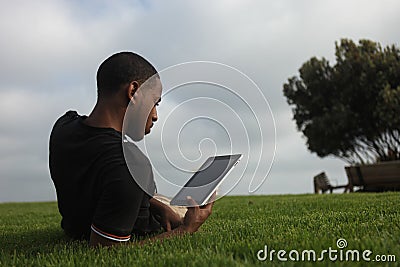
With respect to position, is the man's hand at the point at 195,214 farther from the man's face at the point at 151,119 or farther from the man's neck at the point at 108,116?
the man's neck at the point at 108,116

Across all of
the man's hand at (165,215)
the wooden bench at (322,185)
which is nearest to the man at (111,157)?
the man's hand at (165,215)

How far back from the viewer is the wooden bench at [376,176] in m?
14.7

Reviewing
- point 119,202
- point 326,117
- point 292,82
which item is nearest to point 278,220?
point 119,202

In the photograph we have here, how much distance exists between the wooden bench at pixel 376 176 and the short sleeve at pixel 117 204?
13.7 metres

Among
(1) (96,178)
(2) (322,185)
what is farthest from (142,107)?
(2) (322,185)

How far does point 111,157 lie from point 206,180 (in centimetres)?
64

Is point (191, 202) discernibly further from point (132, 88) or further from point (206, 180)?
point (132, 88)

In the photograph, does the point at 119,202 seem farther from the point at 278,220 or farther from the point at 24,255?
the point at 278,220

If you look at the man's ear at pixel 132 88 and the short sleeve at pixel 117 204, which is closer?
the short sleeve at pixel 117 204

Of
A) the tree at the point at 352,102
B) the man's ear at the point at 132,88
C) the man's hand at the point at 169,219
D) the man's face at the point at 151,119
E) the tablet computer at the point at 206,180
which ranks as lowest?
the man's hand at the point at 169,219

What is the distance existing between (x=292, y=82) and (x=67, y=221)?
22965mm

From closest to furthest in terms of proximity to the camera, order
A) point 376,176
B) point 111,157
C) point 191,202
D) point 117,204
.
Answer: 1. point 117,204
2. point 111,157
3. point 191,202
4. point 376,176

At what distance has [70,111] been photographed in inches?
136

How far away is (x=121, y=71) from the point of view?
108 inches
